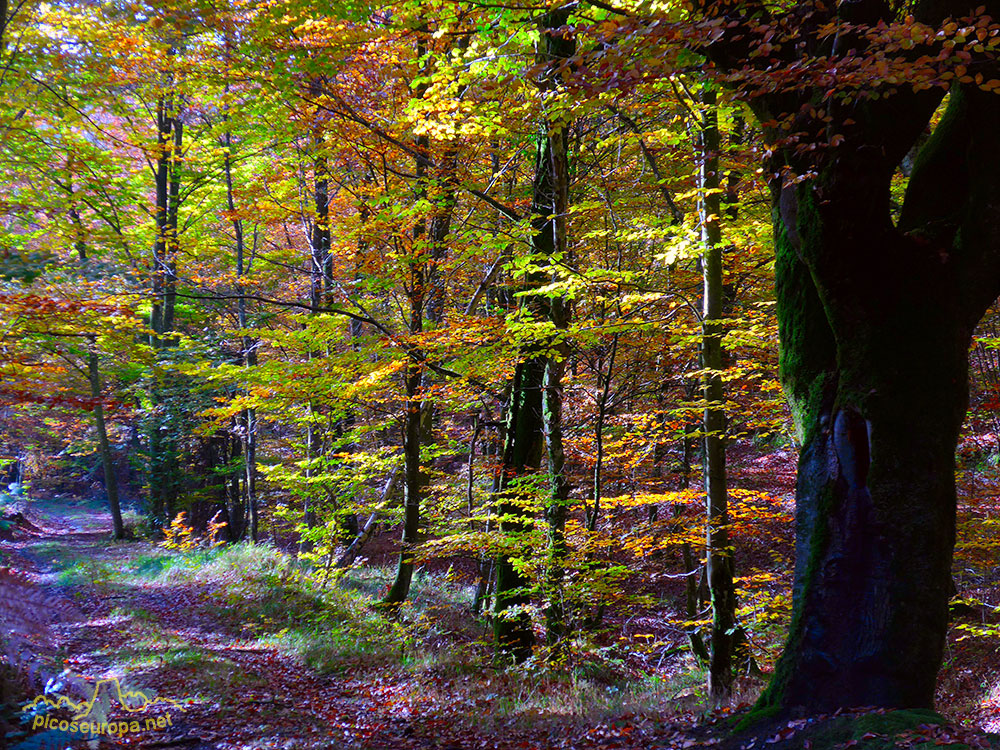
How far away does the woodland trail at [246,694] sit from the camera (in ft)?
15.6

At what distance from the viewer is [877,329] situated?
11.9 ft

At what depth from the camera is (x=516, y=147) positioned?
9453mm

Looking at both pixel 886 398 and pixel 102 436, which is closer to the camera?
pixel 886 398

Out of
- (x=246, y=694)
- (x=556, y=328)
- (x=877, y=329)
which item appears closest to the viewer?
(x=877, y=329)

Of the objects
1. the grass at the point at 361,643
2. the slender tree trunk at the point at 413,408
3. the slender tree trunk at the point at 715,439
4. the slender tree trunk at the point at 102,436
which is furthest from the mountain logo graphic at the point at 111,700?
the slender tree trunk at the point at 102,436

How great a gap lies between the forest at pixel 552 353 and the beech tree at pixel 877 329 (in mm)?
19

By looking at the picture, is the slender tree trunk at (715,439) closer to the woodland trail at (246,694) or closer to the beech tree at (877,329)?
the woodland trail at (246,694)

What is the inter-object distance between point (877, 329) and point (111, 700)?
20.5ft

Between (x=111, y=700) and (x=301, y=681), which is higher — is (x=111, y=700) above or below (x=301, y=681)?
above

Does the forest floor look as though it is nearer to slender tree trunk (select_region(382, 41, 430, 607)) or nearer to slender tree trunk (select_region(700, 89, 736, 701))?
slender tree trunk (select_region(700, 89, 736, 701))

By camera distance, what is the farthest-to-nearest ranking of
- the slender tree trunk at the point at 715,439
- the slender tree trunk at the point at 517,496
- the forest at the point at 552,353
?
the slender tree trunk at the point at 517,496 < the slender tree trunk at the point at 715,439 < the forest at the point at 552,353

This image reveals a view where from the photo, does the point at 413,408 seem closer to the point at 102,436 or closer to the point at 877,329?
the point at 877,329

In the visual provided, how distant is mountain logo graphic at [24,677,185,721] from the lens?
396 centimetres

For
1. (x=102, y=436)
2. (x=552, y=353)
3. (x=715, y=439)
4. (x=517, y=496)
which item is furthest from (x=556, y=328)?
(x=102, y=436)
